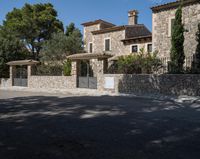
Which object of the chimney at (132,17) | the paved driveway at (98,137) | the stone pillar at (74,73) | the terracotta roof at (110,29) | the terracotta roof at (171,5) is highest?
the chimney at (132,17)

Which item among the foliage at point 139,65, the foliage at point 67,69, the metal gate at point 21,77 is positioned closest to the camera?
the foliage at point 139,65

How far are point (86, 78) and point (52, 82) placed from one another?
424 centimetres

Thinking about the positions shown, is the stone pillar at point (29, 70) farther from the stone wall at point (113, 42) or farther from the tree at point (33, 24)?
the tree at point (33, 24)

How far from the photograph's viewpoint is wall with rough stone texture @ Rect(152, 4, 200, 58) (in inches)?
786

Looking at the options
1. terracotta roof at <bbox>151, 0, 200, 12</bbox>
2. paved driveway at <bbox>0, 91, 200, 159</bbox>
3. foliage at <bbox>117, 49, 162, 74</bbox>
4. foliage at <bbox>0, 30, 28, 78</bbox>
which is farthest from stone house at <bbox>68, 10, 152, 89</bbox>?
paved driveway at <bbox>0, 91, 200, 159</bbox>

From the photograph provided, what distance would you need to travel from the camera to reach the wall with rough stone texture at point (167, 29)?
65.5ft

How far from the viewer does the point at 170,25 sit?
21.2m

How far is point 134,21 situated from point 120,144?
28564 mm

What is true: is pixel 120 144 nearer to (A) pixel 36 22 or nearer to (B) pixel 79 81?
(B) pixel 79 81

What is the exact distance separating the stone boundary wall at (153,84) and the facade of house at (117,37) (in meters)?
9.21

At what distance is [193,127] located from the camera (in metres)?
6.41

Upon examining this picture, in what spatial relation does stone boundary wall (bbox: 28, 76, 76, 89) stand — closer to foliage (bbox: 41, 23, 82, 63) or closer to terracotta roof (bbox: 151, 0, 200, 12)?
foliage (bbox: 41, 23, 82, 63)

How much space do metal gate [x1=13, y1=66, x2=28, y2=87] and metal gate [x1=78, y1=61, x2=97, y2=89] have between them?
7.16 meters

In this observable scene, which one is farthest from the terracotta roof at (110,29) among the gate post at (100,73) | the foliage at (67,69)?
the gate post at (100,73)
